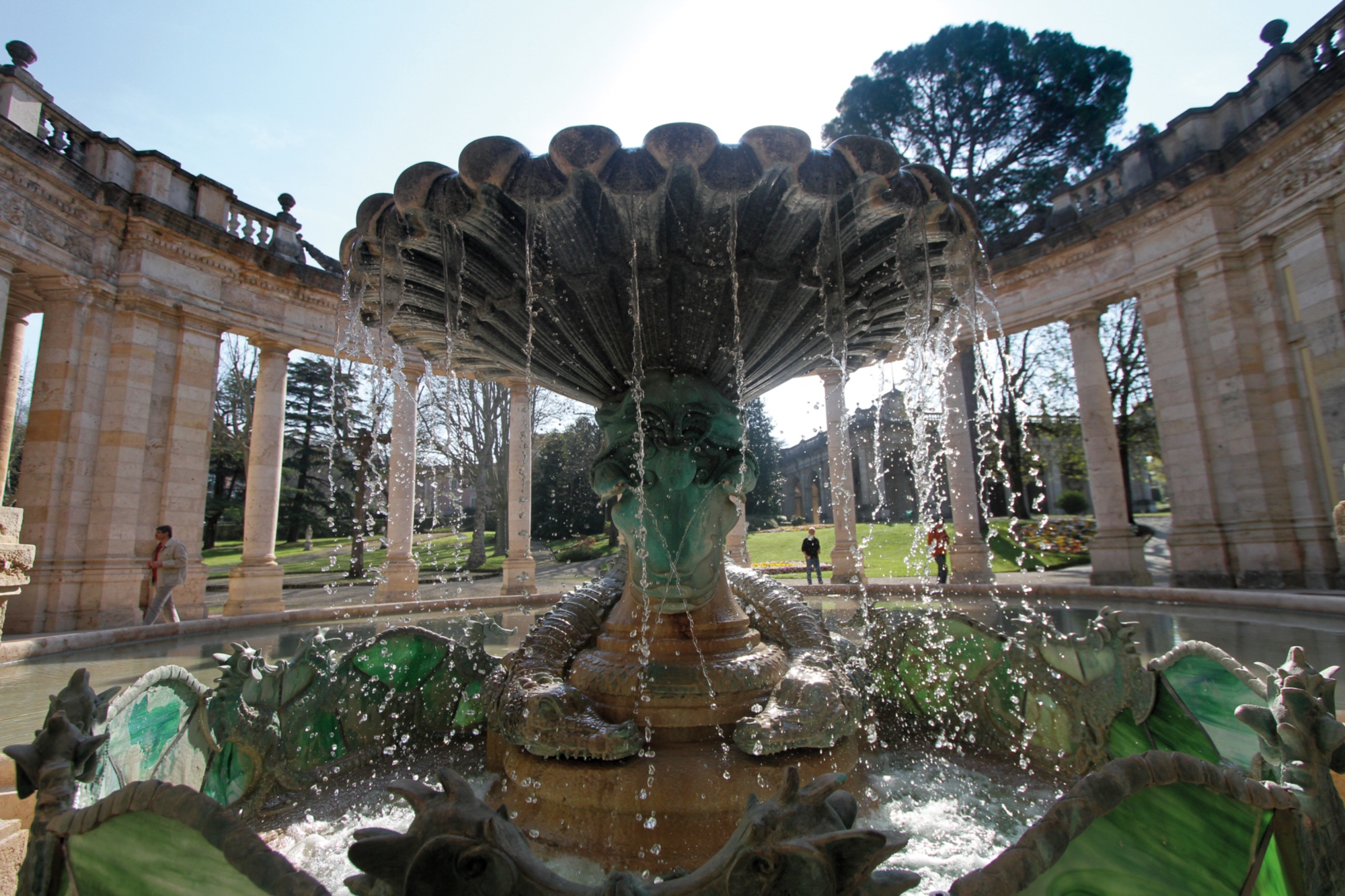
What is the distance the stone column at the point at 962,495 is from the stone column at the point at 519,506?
33.1ft

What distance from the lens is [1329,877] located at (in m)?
1.82

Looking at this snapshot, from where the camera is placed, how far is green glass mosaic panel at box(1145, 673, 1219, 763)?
2861mm

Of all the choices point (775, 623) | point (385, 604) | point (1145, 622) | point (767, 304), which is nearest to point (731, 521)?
point (775, 623)

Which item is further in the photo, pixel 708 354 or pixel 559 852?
pixel 708 354

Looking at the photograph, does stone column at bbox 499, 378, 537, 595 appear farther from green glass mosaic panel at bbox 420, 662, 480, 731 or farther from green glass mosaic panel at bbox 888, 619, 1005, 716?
green glass mosaic panel at bbox 888, 619, 1005, 716

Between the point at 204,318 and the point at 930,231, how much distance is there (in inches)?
578

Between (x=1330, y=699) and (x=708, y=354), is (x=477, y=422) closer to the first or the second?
(x=708, y=354)

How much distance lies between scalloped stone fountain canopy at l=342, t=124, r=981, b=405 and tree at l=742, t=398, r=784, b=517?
1443 inches

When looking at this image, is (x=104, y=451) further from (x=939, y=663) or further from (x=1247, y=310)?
(x=1247, y=310)

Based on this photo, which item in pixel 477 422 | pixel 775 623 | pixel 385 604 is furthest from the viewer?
pixel 477 422

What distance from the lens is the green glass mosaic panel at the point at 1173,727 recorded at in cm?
286

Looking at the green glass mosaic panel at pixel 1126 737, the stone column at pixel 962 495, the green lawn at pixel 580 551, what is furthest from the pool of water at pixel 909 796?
the green lawn at pixel 580 551

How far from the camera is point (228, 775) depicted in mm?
3359

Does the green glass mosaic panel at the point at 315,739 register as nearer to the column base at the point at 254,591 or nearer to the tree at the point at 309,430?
the column base at the point at 254,591
